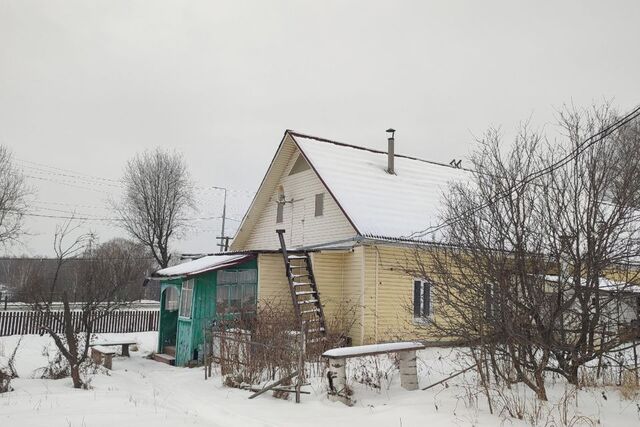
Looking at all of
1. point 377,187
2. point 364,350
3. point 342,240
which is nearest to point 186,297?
point 342,240

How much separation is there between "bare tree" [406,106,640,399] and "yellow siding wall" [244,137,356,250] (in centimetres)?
789

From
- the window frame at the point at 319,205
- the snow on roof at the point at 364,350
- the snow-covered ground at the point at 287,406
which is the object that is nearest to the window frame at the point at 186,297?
the snow-covered ground at the point at 287,406

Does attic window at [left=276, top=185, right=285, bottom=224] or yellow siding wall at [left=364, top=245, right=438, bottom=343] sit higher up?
attic window at [left=276, top=185, right=285, bottom=224]

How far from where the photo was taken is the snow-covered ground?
6.47 metres

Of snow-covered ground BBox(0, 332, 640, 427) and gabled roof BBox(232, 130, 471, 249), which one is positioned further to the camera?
gabled roof BBox(232, 130, 471, 249)

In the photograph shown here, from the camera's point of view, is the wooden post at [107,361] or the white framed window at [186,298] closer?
the wooden post at [107,361]

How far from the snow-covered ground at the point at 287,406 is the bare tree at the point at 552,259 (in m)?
0.57

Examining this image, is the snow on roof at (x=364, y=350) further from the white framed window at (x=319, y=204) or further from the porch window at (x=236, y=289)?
the white framed window at (x=319, y=204)

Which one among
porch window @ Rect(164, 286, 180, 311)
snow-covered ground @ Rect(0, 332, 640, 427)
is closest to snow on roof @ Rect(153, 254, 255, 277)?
porch window @ Rect(164, 286, 180, 311)

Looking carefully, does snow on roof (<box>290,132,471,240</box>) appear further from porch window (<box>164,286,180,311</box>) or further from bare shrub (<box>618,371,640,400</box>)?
bare shrub (<box>618,371,640,400</box>)

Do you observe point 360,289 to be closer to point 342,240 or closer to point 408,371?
point 342,240

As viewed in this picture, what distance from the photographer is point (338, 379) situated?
7859 millimetres

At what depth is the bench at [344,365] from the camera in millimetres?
7797

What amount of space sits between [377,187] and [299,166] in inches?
115
